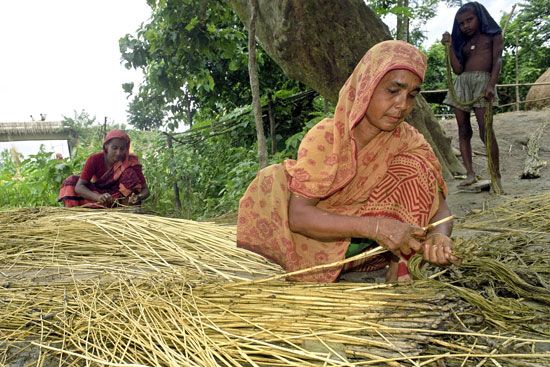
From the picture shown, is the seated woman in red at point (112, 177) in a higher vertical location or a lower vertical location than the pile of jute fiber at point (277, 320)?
higher

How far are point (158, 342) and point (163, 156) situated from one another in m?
5.17

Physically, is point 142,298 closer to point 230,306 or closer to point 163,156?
point 230,306

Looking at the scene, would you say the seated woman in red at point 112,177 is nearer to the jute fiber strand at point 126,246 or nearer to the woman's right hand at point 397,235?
the jute fiber strand at point 126,246

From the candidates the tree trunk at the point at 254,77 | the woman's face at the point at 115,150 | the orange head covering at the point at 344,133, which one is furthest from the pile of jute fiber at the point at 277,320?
A: the woman's face at the point at 115,150

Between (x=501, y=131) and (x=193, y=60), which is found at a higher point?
(x=193, y=60)

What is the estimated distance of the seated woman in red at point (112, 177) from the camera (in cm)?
421

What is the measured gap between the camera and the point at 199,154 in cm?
630

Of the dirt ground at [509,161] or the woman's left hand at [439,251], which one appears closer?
the woman's left hand at [439,251]

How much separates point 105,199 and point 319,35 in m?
2.26

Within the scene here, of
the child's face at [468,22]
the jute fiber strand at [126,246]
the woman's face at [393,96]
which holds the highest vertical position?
the child's face at [468,22]

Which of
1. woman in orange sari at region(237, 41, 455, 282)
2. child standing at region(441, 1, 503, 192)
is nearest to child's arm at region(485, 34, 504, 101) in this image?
child standing at region(441, 1, 503, 192)

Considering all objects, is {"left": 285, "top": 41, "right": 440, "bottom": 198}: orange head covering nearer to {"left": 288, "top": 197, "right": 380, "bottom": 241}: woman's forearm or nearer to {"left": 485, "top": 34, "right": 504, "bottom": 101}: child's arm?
{"left": 288, "top": 197, "right": 380, "bottom": 241}: woman's forearm

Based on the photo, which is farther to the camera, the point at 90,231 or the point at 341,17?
the point at 341,17

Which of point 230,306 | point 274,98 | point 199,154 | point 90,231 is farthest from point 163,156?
point 230,306
